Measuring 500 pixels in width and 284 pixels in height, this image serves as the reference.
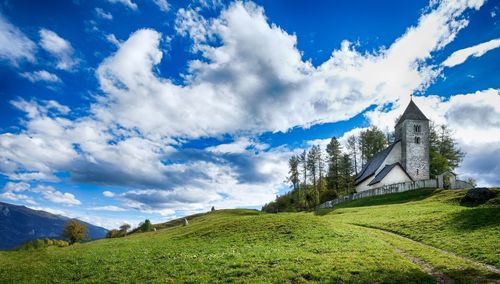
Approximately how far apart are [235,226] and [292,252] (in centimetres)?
1564

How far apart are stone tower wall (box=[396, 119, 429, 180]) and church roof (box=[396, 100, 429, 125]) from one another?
1045mm

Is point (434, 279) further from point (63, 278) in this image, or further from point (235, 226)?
point (235, 226)

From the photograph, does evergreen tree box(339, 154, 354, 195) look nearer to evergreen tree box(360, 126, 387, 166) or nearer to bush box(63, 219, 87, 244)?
evergreen tree box(360, 126, 387, 166)

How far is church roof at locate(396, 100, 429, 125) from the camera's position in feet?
273

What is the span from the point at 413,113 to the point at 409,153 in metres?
11.1

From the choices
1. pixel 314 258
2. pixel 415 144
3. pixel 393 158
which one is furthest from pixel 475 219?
pixel 415 144

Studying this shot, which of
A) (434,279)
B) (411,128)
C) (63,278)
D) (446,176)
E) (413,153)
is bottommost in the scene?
(63,278)

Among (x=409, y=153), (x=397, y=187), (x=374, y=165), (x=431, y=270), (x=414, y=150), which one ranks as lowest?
(x=431, y=270)

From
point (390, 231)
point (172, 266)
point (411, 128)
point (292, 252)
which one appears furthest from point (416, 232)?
point (411, 128)

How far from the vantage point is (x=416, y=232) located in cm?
2828

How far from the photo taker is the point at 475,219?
2786 centimetres

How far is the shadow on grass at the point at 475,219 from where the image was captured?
85.9 ft

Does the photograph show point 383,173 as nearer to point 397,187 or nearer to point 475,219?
point 397,187

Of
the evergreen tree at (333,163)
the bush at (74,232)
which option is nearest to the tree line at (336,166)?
the evergreen tree at (333,163)
